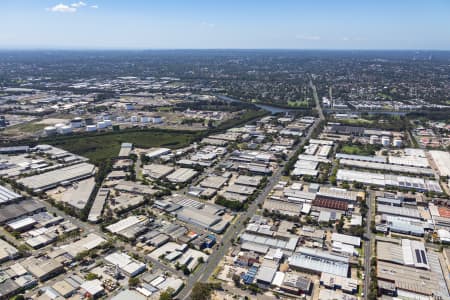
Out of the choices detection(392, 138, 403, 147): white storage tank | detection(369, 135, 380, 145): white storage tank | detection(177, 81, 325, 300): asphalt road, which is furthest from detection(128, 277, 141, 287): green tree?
detection(392, 138, 403, 147): white storage tank

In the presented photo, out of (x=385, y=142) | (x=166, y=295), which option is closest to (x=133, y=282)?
(x=166, y=295)

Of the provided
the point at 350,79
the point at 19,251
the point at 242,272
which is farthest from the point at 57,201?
Answer: the point at 350,79

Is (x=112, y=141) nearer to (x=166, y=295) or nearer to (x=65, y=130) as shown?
(x=65, y=130)

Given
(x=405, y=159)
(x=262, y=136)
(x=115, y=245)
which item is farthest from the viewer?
(x=262, y=136)

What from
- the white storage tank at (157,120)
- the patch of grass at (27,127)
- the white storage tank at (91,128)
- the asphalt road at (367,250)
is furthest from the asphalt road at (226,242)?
the patch of grass at (27,127)

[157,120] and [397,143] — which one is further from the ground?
[157,120]

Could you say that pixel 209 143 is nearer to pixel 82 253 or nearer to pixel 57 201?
pixel 57 201
